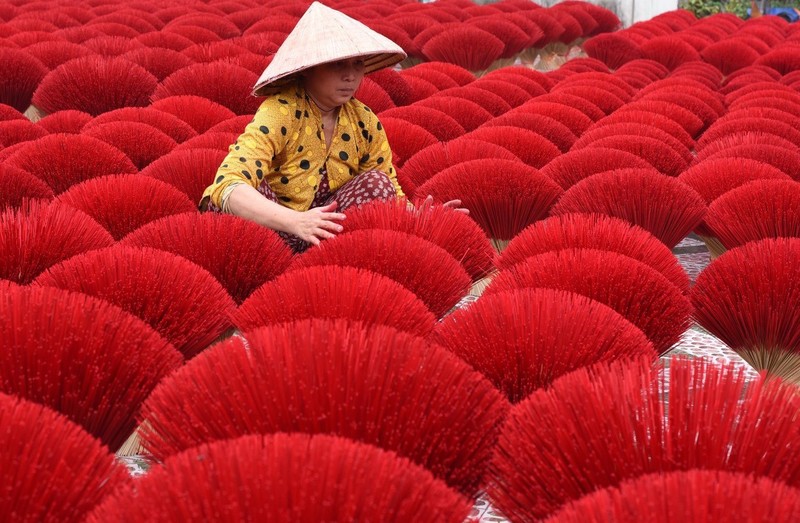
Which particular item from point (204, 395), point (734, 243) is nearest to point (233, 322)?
point (204, 395)

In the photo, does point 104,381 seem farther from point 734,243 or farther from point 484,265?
point 734,243

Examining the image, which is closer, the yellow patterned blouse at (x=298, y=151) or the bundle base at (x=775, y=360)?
the bundle base at (x=775, y=360)

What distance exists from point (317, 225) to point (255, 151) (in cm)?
26

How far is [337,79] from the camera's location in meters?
1.55

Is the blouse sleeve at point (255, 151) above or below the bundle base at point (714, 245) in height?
above

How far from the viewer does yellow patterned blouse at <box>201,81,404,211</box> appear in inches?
57.5

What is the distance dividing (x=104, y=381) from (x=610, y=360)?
1.47 feet

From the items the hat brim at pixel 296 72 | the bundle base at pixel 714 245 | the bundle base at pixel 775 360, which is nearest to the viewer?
the bundle base at pixel 775 360

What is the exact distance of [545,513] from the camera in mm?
666

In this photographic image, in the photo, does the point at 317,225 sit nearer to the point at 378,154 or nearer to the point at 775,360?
the point at 378,154

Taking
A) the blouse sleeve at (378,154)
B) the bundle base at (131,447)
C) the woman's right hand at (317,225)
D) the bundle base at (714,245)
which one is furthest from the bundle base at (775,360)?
the bundle base at (131,447)

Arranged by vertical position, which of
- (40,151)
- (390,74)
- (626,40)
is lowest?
(626,40)

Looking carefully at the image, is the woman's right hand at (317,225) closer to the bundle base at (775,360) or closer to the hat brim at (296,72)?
the hat brim at (296,72)

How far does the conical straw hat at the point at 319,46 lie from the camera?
149 cm
